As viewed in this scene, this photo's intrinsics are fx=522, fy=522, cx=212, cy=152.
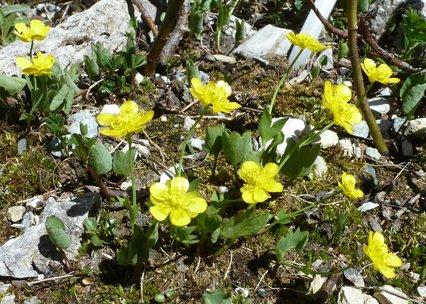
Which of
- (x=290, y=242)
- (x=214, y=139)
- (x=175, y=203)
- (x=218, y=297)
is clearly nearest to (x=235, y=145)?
(x=214, y=139)

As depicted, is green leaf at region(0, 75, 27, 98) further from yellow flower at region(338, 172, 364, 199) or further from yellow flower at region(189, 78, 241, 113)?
yellow flower at region(338, 172, 364, 199)

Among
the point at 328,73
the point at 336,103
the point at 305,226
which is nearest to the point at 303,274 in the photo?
the point at 305,226

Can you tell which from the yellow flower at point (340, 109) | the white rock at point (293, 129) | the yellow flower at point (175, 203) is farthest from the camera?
the white rock at point (293, 129)

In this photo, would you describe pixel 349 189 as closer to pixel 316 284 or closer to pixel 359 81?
pixel 316 284

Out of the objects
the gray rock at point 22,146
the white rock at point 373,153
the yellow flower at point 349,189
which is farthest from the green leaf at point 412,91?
the gray rock at point 22,146

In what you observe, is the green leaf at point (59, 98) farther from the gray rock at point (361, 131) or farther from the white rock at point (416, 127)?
the white rock at point (416, 127)

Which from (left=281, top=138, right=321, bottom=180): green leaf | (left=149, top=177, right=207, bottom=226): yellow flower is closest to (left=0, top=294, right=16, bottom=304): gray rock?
(left=149, top=177, right=207, bottom=226): yellow flower
